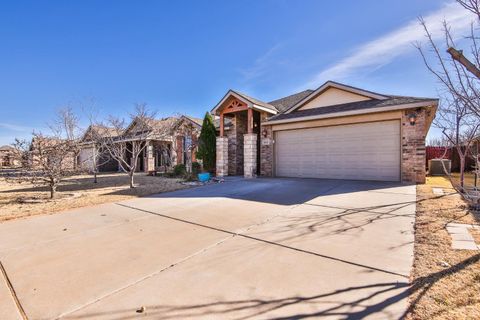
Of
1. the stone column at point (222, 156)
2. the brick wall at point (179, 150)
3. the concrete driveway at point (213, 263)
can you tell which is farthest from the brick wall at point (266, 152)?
the brick wall at point (179, 150)

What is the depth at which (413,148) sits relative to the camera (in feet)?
31.1

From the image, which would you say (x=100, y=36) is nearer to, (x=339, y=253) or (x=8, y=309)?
(x=8, y=309)

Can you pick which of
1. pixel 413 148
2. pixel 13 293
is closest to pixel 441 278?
pixel 13 293

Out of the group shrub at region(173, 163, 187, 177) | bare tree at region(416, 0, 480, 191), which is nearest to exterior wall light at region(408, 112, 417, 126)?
bare tree at region(416, 0, 480, 191)

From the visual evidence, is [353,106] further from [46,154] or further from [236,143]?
[46,154]

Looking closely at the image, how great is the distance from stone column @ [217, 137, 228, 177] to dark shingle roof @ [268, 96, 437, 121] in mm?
3148

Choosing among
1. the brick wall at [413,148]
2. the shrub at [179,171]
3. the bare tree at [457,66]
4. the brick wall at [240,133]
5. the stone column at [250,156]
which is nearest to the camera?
the bare tree at [457,66]

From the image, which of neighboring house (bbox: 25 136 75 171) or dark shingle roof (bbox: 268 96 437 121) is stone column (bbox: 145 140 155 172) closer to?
neighboring house (bbox: 25 136 75 171)

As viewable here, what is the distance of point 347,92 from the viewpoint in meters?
11.7

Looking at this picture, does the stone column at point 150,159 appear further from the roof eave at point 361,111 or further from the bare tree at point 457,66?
the bare tree at point 457,66

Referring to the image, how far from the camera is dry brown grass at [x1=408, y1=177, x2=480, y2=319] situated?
212 centimetres

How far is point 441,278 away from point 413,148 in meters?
8.48

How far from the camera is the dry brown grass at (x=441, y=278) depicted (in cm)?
212

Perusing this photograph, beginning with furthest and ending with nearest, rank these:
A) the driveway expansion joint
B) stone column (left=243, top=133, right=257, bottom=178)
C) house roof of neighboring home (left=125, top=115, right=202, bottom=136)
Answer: house roof of neighboring home (left=125, top=115, right=202, bottom=136)
stone column (left=243, top=133, right=257, bottom=178)
the driveway expansion joint
